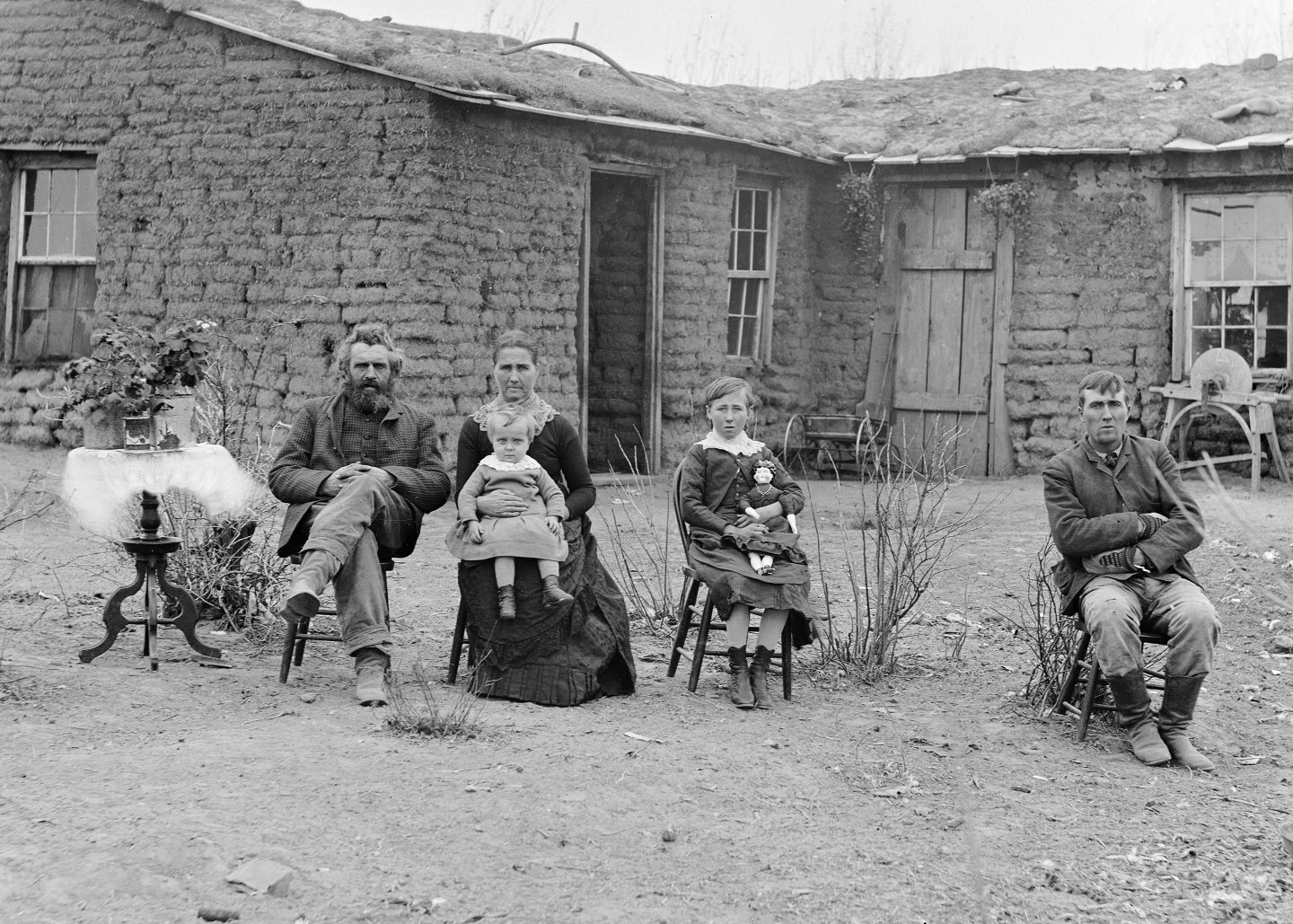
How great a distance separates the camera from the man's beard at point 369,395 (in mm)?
5590

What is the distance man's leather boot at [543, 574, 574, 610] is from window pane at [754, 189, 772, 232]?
8228 millimetres

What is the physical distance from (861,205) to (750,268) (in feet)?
4.01

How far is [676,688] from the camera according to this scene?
5668 millimetres

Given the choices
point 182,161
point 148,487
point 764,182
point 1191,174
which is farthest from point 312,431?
point 1191,174

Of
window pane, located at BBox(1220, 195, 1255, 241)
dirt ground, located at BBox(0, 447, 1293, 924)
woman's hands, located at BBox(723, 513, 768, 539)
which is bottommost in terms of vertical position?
dirt ground, located at BBox(0, 447, 1293, 924)

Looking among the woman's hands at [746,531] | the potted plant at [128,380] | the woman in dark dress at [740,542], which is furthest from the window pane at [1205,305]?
the potted plant at [128,380]

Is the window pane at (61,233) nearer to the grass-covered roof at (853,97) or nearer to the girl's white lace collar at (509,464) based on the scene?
the grass-covered roof at (853,97)

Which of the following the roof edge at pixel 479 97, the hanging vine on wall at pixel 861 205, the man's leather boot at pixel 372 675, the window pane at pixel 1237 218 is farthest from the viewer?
the hanging vine on wall at pixel 861 205

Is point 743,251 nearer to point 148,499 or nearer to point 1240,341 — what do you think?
point 1240,341

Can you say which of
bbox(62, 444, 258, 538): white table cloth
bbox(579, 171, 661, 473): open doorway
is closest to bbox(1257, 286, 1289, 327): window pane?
bbox(579, 171, 661, 473): open doorway

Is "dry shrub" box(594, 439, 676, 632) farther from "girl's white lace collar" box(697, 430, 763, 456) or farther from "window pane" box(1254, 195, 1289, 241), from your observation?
"window pane" box(1254, 195, 1289, 241)

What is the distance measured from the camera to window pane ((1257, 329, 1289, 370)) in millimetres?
12164

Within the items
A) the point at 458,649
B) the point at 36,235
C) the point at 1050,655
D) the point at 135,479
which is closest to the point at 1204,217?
the point at 1050,655

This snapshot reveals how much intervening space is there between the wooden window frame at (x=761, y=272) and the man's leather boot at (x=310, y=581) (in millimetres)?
7938
